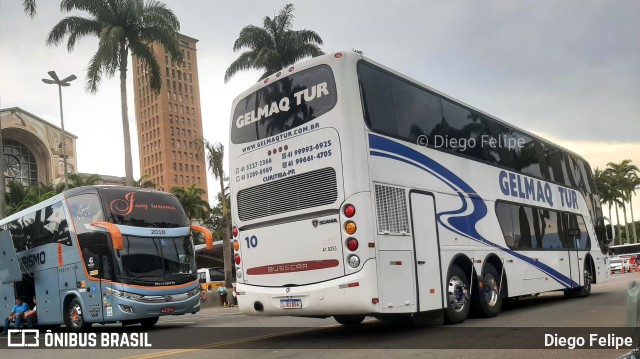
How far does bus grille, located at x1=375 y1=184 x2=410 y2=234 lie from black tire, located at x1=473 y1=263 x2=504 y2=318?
294cm

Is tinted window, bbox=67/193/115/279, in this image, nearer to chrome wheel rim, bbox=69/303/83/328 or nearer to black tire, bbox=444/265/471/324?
chrome wheel rim, bbox=69/303/83/328

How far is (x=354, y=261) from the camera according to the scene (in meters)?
8.84

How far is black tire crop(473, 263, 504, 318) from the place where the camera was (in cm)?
1176

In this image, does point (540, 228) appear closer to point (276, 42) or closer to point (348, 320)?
point (348, 320)

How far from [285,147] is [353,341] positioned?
10.5 feet

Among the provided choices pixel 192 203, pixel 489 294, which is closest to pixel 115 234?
pixel 489 294

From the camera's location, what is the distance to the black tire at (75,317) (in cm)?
1534

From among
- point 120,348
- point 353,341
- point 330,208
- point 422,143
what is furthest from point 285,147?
point 120,348

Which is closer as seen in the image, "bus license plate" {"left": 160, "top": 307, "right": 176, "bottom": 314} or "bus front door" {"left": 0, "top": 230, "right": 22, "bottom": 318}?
"bus license plate" {"left": 160, "top": 307, "right": 176, "bottom": 314}

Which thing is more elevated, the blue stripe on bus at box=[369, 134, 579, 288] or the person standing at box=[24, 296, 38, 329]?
the blue stripe on bus at box=[369, 134, 579, 288]

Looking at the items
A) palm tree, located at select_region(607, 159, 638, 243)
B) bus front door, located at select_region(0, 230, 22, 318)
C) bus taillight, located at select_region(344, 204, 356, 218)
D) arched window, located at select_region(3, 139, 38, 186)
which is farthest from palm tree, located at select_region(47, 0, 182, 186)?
palm tree, located at select_region(607, 159, 638, 243)

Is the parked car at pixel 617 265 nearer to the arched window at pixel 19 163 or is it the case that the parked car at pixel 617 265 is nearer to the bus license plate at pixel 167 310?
the bus license plate at pixel 167 310

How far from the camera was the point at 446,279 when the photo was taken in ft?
34.7

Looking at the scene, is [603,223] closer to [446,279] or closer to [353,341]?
[446,279]
